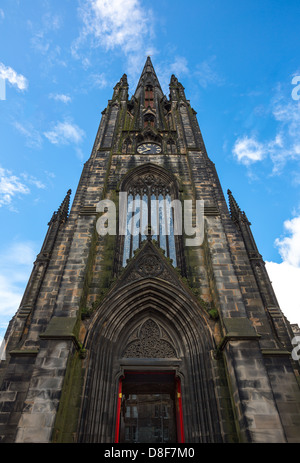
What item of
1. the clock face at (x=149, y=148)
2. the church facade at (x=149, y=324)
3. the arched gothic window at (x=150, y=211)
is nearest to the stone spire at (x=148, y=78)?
the clock face at (x=149, y=148)

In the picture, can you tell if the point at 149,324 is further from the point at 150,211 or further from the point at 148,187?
the point at 148,187

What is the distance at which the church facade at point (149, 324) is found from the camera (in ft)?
19.5

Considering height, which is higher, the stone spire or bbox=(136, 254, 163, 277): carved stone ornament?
the stone spire

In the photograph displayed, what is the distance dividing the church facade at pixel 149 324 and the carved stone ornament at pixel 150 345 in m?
0.03

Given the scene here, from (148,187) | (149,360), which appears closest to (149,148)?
(148,187)

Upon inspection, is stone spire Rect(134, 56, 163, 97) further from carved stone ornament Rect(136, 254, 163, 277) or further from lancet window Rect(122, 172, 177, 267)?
carved stone ornament Rect(136, 254, 163, 277)

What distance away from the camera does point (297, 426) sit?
605 centimetres

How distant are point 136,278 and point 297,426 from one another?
17.8ft

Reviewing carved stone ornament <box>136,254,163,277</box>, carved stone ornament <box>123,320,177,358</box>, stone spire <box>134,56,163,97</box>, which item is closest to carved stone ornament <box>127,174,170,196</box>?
carved stone ornament <box>136,254,163,277</box>

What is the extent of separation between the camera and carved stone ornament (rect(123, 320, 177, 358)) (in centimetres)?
775

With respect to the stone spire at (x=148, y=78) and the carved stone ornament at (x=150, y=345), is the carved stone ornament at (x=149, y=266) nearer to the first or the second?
the carved stone ornament at (x=150, y=345)

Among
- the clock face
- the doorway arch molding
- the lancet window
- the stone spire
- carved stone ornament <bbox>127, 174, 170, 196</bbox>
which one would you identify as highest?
the stone spire

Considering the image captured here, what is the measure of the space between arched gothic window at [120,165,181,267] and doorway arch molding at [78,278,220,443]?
6.17ft
